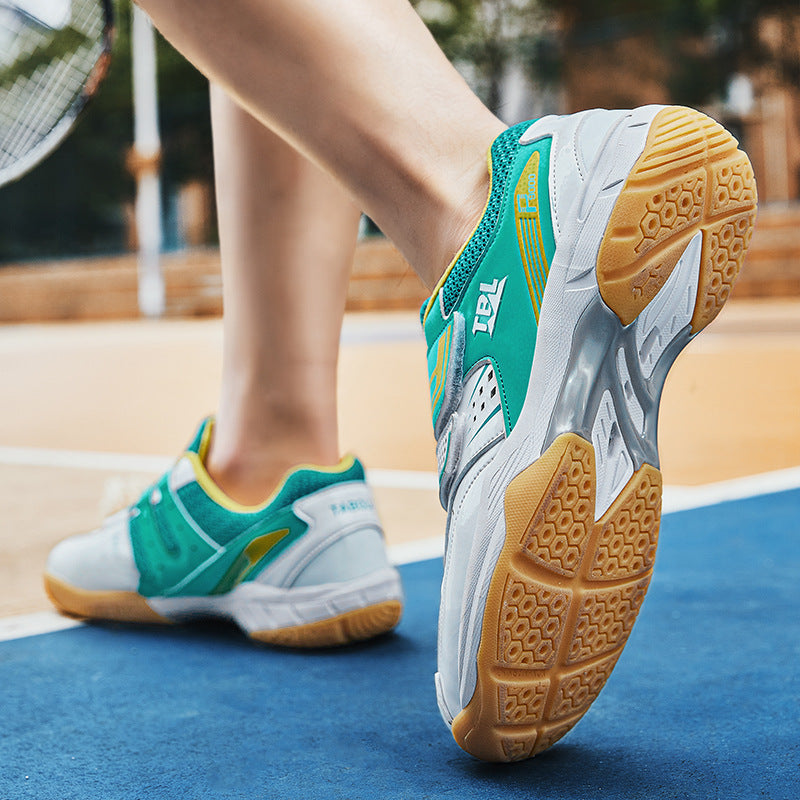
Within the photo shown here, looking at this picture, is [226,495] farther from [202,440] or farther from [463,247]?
[463,247]

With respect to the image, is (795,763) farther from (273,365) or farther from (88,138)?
(88,138)

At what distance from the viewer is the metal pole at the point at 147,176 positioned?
10.7 metres

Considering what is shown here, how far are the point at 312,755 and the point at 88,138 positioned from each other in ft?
42.8

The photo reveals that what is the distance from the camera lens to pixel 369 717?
2.20ft

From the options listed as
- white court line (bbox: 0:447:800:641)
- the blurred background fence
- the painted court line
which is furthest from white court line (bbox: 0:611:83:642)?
the blurred background fence

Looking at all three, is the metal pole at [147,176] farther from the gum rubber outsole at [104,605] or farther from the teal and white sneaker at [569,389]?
the teal and white sneaker at [569,389]

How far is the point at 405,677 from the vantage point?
750 mm

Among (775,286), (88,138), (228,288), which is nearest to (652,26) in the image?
(775,286)

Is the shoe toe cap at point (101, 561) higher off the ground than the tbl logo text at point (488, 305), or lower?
lower

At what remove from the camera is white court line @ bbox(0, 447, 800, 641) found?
3.03 ft

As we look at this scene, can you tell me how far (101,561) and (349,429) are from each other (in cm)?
132

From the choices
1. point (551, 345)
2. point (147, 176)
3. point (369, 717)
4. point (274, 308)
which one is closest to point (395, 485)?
point (274, 308)

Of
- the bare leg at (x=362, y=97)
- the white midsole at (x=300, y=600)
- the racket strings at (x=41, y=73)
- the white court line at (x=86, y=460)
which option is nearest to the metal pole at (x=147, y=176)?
the white court line at (x=86, y=460)

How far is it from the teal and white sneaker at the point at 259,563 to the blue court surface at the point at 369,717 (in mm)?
20
